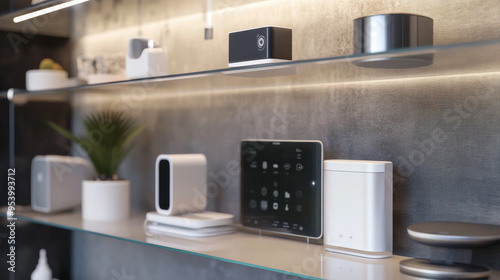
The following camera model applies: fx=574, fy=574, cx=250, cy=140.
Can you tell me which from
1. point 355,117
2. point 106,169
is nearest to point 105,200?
point 106,169

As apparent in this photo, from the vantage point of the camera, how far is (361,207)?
129cm

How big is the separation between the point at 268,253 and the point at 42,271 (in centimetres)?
117

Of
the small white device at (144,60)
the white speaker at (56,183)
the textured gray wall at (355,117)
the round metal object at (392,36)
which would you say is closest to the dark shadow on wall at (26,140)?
the white speaker at (56,183)

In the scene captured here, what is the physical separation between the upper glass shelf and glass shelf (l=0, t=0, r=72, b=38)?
33cm

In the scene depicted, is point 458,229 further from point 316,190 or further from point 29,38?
point 29,38

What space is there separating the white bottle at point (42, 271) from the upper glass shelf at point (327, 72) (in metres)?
0.69

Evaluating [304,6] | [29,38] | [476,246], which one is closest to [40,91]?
[29,38]

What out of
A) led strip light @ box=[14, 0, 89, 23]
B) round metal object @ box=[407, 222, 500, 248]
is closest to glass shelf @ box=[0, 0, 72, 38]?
led strip light @ box=[14, 0, 89, 23]

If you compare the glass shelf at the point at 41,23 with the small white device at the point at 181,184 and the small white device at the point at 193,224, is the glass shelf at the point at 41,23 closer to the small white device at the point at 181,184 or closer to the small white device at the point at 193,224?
the small white device at the point at 181,184

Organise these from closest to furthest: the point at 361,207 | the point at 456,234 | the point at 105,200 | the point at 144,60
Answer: the point at 456,234 → the point at 361,207 → the point at 144,60 → the point at 105,200

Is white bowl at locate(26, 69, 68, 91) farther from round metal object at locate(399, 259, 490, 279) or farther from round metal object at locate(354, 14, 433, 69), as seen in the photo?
round metal object at locate(399, 259, 490, 279)

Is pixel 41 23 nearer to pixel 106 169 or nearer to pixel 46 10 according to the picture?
pixel 46 10

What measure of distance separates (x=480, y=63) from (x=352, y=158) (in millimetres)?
453

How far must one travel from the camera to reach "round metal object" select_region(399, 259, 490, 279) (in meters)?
1.12
